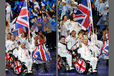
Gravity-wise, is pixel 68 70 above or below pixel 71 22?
below

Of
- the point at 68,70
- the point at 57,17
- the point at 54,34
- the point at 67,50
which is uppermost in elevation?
the point at 57,17

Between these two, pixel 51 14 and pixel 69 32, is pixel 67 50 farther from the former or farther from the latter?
pixel 51 14

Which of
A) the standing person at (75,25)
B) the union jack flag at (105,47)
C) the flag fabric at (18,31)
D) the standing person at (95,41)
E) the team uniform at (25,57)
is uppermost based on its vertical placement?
the standing person at (75,25)

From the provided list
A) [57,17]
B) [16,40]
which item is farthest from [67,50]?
[16,40]

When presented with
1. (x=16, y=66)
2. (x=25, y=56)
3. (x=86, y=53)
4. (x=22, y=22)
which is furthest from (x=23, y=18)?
(x=86, y=53)

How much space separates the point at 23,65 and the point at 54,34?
0.98 m

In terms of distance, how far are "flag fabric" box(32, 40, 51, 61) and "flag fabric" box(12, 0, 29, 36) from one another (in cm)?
55

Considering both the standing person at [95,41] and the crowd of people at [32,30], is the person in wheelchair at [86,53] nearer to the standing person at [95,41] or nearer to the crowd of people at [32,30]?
the standing person at [95,41]

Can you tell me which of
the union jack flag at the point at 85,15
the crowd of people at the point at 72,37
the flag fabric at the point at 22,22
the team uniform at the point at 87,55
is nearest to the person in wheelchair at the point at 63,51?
the crowd of people at the point at 72,37

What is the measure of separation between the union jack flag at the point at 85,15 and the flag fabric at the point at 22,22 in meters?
1.08

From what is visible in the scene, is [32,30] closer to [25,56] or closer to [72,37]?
[25,56]

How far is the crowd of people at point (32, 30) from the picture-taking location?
5.19 meters

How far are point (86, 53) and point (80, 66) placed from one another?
31cm

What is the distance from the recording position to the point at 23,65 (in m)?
5.31
